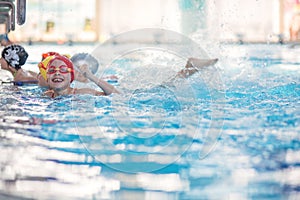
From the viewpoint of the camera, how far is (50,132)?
2.71m

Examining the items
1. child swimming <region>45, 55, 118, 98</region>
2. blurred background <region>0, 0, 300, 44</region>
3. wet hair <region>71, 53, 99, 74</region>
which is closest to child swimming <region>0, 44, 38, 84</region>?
wet hair <region>71, 53, 99, 74</region>

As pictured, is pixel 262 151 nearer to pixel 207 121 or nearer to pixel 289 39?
pixel 207 121

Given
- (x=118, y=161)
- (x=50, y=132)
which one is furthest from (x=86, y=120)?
(x=118, y=161)

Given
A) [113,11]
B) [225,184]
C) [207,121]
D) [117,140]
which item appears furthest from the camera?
[113,11]

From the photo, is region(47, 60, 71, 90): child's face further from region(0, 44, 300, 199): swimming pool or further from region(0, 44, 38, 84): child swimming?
region(0, 44, 38, 84): child swimming

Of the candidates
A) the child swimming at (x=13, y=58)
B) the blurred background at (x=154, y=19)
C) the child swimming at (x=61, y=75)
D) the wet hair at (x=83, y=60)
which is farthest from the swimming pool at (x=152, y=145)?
the blurred background at (x=154, y=19)

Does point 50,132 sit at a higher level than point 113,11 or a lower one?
lower

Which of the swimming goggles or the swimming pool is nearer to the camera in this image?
the swimming pool

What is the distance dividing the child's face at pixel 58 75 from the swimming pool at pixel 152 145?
0.15m

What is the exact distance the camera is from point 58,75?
135 inches

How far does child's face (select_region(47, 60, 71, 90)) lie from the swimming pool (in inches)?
5.8

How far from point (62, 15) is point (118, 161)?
39.2ft

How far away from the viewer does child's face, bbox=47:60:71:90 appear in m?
3.40

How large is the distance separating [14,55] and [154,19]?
9231mm
